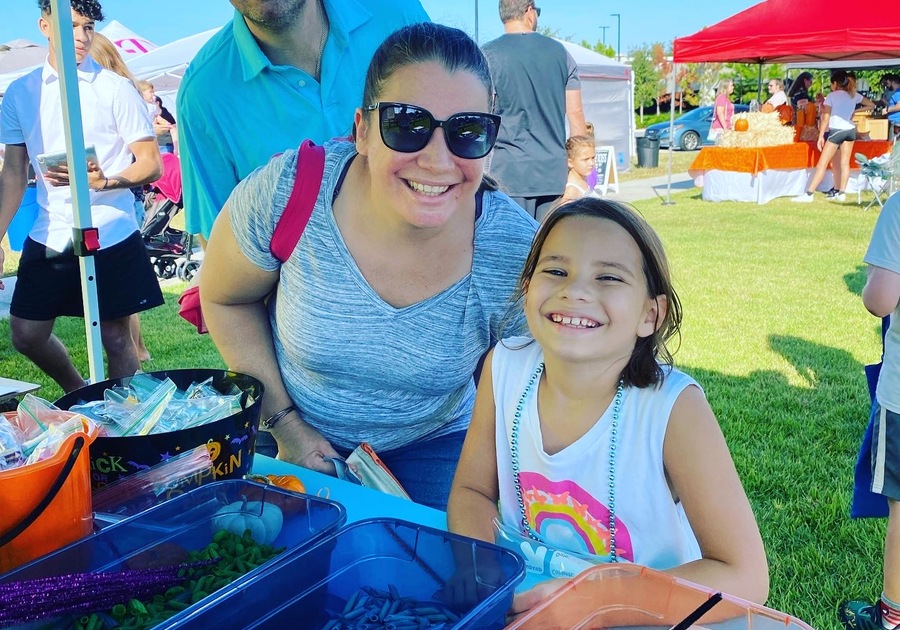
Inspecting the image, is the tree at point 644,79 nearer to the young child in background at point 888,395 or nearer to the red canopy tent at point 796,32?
the red canopy tent at point 796,32

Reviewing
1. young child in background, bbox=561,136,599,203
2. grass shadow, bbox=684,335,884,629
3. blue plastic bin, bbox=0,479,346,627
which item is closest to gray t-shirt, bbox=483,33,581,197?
young child in background, bbox=561,136,599,203

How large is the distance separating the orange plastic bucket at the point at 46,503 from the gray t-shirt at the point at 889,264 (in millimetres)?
2161

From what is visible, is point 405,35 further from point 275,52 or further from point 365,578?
point 365,578

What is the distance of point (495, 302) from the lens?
1.76 metres

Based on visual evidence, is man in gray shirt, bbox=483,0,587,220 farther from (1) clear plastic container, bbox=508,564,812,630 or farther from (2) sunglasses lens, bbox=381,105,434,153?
(1) clear plastic container, bbox=508,564,812,630

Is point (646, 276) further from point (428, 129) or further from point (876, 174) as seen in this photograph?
point (876, 174)

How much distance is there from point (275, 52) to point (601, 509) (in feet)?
5.05

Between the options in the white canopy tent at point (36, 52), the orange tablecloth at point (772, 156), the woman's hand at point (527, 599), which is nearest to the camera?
the woman's hand at point (527, 599)

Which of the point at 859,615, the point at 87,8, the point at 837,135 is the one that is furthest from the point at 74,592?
the point at 837,135

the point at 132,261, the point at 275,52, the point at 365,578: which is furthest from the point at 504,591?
the point at 132,261

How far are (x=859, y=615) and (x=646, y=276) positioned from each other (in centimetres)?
169

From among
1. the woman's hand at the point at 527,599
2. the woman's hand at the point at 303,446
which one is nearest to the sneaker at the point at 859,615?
the woman's hand at the point at 303,446

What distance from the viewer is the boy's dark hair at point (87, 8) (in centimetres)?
387

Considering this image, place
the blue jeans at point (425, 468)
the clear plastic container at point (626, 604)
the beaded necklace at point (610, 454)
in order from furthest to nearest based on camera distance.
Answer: the blue jeans at point (425, 468)
the beaded necklace at point (610, 454)
the clear plastic container at point (626, 604)
